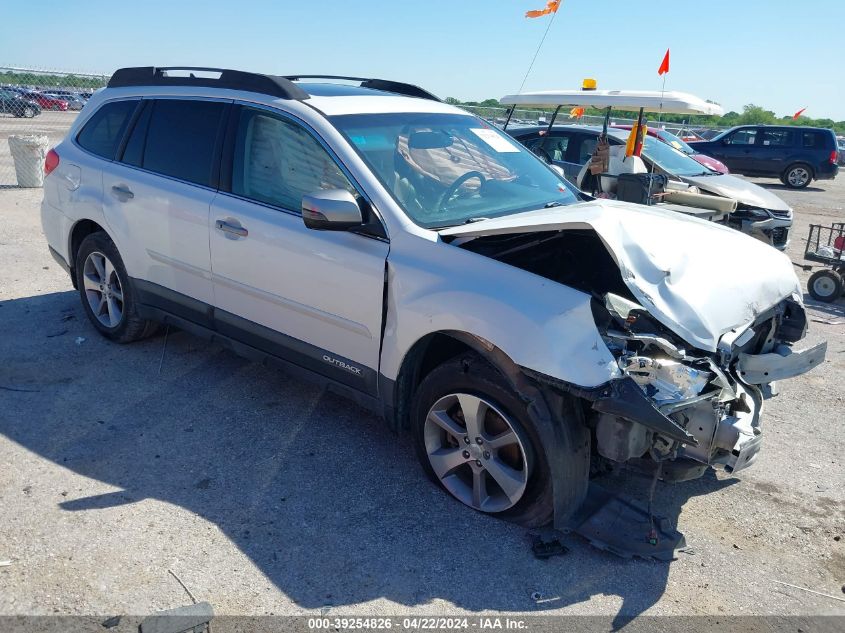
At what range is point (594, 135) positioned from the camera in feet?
34.2

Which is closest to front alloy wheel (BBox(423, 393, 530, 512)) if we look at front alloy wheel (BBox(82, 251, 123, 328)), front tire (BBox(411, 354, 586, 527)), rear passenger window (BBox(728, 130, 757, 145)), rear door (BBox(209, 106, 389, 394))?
front tire (BBox(411, 354, 586, 527))

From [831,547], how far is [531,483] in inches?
58.5

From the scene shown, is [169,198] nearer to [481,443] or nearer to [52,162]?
Result: [52,162]

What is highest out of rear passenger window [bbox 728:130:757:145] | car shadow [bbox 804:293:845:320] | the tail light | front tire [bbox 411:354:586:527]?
rear passenger window [bbox 728:130:757:145]

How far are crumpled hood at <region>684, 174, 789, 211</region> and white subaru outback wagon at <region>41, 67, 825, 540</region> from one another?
6.05 metres

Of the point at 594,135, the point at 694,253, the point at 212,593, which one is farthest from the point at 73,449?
the point at 594,135

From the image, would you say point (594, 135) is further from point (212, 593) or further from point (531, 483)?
point (212, 593)

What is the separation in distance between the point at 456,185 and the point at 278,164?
1.03 metres

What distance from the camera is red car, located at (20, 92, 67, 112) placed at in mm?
29009

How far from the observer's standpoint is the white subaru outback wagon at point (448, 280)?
3113 mm

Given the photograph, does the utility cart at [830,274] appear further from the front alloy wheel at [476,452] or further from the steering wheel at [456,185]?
the front alloy wheel at [476,452]

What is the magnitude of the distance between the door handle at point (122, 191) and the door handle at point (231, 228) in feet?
3.21

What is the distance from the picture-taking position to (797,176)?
2103 cm

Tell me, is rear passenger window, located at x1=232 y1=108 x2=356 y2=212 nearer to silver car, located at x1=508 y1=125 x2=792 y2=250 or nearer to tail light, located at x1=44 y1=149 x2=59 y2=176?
tail light, located at x1=44 y1=149 x2=59 y2=176
